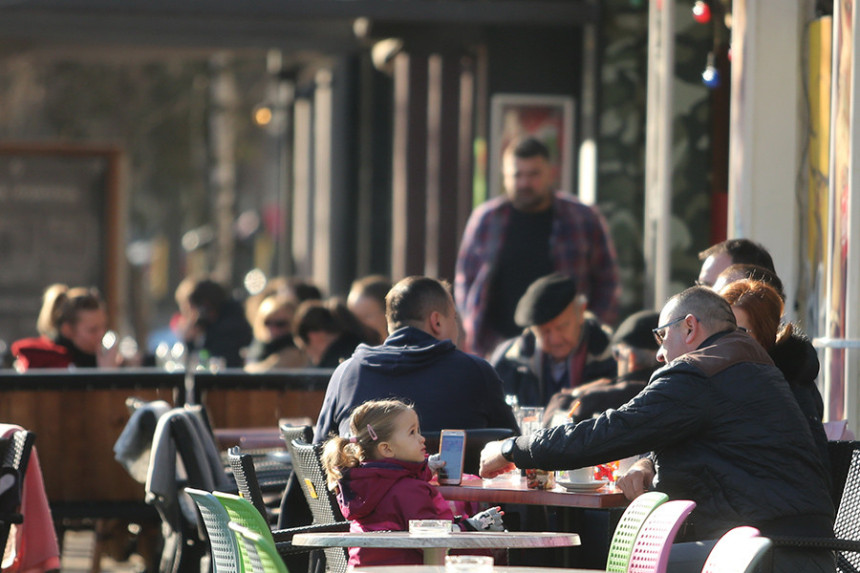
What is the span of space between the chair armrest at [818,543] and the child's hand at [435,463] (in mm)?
1369

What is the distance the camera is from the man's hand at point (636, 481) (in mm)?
5902

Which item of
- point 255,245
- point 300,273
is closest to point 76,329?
point 300,273

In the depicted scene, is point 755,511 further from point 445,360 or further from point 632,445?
point 445,360

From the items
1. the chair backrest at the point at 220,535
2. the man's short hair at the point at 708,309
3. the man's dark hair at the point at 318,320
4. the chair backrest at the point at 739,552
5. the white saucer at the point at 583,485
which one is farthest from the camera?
the man's dark hair at the point at 318,320

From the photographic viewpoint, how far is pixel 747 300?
6277 millimetres

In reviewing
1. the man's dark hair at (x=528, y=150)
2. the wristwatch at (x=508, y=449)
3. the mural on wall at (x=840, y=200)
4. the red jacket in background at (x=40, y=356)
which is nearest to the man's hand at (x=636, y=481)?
the wristwatch at (x=508, y=449)

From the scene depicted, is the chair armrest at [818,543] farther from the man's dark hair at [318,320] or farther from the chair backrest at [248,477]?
the man's dark hair at [318,320]

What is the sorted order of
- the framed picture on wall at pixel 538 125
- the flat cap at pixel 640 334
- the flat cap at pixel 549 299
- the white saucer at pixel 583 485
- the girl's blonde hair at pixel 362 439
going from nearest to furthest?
the girl's blonde hair at pixel 362 439
the white saucer at pixel 583 485
the flat cap at pixel 640 334
the flat cap at pixel 549 299
the framed picture on wall at pixel 538 125

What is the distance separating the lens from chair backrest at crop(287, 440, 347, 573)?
19.4 ft

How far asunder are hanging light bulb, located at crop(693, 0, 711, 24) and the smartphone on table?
245 inches

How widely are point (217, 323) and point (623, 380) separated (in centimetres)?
771

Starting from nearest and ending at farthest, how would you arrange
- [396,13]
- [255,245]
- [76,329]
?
[76,329], [396,13], [255,245]

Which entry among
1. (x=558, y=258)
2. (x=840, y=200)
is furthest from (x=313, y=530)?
(x=558, y=258)

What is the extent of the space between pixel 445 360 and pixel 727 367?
155 cm
